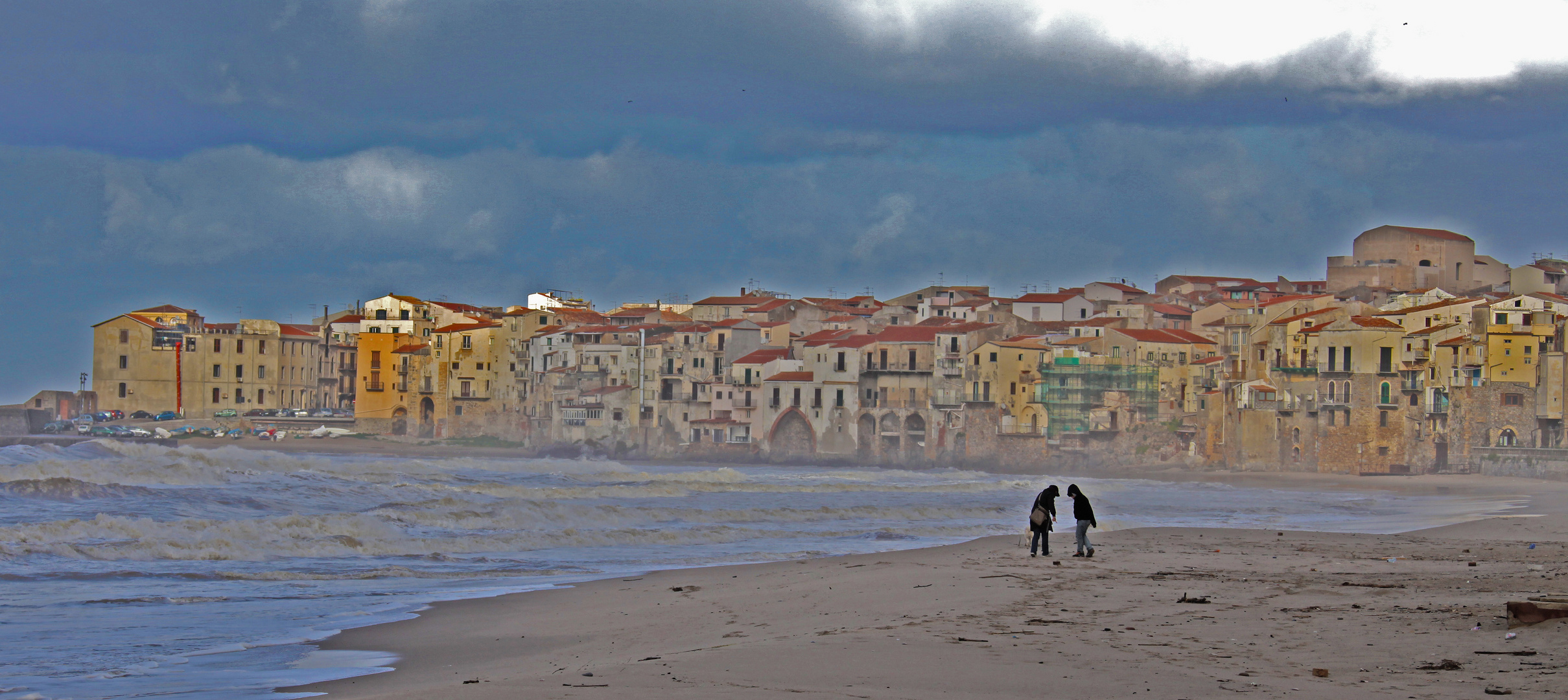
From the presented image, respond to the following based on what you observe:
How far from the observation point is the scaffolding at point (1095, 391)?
229ft

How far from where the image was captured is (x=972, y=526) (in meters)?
25.5

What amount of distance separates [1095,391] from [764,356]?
18.2 meters

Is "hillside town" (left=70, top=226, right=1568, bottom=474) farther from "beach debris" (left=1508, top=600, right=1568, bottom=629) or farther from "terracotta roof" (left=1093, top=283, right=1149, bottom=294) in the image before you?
"beach debris" (left=1508, top=600, right=1568, bottom=629)

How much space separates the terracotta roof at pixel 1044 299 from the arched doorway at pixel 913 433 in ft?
61.6

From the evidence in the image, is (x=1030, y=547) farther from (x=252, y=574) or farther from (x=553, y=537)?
(x=252, y=574)

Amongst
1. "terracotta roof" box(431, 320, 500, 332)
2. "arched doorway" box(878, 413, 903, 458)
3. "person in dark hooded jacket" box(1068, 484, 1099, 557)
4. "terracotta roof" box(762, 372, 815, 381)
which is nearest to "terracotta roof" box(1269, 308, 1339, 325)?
"arched doorway" box(878, 413, 903, 458)

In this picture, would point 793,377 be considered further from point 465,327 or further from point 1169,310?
point 465,327

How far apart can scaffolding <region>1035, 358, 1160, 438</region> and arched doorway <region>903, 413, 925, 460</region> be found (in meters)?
6.87

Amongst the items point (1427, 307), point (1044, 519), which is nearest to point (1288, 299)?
point (1427, 307)

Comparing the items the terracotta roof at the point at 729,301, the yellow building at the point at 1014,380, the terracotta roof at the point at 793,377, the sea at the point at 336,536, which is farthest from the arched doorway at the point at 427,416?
the sea at the point at 336,536

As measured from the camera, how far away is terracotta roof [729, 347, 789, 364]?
77.8m

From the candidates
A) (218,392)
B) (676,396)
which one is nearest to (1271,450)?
(676,396)

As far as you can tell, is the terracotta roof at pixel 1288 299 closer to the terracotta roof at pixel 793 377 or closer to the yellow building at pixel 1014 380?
the yellow building at pixel 1014 380

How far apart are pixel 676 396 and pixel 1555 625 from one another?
72.8 metres
